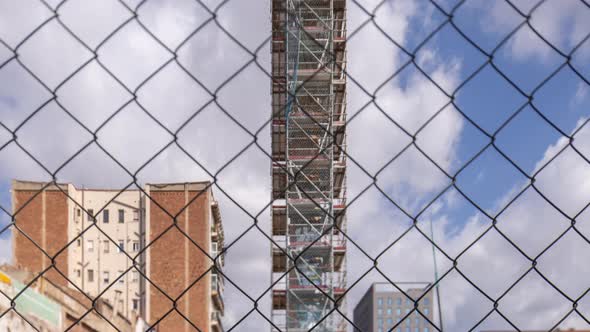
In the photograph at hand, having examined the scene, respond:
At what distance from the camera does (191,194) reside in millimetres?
36125

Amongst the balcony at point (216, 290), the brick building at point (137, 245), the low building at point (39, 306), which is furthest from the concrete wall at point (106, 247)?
the low building at point (39, 306)

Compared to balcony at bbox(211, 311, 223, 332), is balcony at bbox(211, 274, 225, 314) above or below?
above

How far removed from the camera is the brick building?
35188 millimetres

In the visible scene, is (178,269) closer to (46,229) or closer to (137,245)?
(137,245)

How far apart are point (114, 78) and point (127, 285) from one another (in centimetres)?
3759

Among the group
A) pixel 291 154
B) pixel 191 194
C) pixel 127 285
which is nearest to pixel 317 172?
pixel 291 154

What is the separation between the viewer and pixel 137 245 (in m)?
39.0

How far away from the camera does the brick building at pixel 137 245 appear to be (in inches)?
1385

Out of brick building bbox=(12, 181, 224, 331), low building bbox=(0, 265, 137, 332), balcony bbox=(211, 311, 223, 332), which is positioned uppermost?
brick building bbox=(12, 181, 224, 331)

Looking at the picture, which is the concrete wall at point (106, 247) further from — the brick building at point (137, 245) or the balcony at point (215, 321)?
the balcony at point (215, 321)

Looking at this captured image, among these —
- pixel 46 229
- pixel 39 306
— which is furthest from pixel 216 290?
pixel 39 306

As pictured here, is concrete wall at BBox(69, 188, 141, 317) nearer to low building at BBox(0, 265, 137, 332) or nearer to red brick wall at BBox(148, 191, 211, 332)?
red brick wall at BBox(148, 191, 211, 332)

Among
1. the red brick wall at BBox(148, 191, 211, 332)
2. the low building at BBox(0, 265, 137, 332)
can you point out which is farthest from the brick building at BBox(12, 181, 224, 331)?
the low building at BBox(0, 265, 137, 332)

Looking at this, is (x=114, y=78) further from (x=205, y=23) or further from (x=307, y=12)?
(x=307, y=12)
